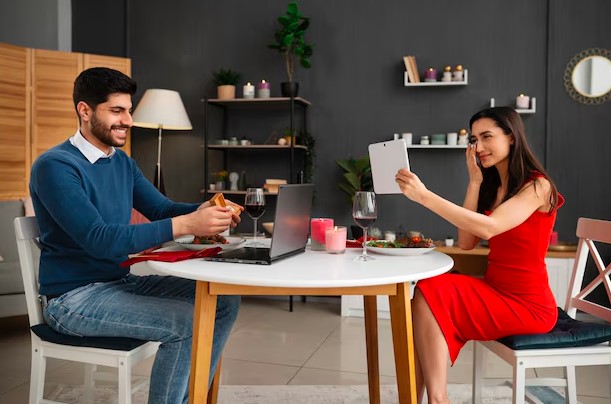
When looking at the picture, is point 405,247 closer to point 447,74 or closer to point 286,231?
point 286,231

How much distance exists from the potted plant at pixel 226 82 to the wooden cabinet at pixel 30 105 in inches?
35.0

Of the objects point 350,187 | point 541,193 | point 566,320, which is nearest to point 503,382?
point 566,320

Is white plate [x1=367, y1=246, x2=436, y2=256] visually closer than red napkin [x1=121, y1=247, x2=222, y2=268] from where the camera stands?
No

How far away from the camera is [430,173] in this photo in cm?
457

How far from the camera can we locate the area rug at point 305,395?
254cm

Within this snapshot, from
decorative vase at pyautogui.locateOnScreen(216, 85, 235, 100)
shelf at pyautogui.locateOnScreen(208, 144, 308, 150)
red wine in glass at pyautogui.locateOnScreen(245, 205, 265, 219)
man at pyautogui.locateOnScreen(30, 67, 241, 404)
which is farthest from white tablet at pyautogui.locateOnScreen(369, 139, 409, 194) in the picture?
decorative vase at pyautogui.locateOnScreen(216, 85, 235, 100)

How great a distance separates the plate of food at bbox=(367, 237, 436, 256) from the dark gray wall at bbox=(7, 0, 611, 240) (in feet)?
8.95

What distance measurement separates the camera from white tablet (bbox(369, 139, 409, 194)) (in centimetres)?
189

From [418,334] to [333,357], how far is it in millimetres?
1391

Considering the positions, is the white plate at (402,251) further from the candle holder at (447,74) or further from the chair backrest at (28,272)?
the candle holder at (447,74)

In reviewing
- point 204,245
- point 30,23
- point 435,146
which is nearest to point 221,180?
point 435,146

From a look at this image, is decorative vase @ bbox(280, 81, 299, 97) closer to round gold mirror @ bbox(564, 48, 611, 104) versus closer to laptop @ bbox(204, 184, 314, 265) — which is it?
round gold mirror @ bbox(564, 48, 611, 104)

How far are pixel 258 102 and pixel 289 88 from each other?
1.01ft

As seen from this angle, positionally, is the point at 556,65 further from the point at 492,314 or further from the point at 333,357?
the point at 492,314
